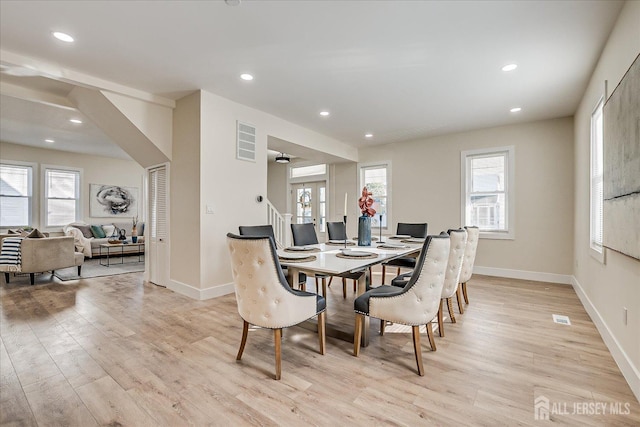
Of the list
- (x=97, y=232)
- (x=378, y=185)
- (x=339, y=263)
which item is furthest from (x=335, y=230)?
(x=97, y=232)

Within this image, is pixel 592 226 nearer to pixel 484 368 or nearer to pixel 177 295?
pixel 484 368

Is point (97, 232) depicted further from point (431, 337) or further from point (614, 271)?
point (614, 271)

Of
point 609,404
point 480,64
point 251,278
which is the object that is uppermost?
point 480,64

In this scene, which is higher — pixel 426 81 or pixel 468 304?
pixel 426 81

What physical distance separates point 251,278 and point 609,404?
2269 mm

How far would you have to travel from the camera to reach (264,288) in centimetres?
197

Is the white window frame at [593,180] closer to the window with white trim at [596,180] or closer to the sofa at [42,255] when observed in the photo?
the window with white trim at [596,180]

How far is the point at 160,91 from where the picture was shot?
3828mm

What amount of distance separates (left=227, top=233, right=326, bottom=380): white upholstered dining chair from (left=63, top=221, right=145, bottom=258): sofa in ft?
20.4

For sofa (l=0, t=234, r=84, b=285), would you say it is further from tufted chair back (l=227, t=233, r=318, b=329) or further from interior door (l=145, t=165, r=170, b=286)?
tufted chair back (l=227, t=233, r=318, b=329)

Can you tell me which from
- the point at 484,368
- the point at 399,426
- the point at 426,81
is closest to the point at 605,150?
the point at 426,81

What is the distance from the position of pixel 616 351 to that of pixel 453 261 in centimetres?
127

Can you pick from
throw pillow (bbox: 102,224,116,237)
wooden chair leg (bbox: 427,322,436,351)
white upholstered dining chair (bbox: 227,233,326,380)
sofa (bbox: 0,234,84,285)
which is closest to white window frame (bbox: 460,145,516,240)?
wooden chair leg (bbox: 427,322,436,351)

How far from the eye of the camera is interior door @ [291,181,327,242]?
7680mm
